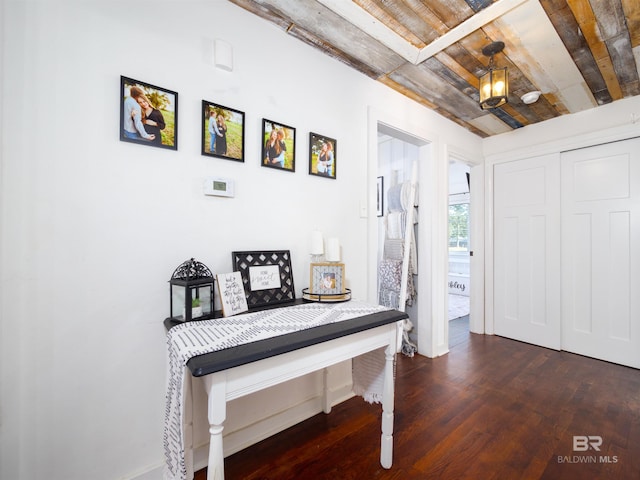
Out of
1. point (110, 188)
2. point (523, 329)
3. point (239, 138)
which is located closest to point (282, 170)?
point (239, 138)

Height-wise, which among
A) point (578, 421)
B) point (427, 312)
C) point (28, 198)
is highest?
point (28, 198)

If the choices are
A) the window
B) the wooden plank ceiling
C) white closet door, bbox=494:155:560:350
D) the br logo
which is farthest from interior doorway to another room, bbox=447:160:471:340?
the br logo

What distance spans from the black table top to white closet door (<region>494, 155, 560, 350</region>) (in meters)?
2.63

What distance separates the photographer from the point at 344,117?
6.51 feet

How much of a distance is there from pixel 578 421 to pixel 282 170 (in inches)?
95.2

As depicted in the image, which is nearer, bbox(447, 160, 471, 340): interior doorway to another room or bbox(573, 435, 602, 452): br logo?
bbox(573, 435, 602, 452): br logo

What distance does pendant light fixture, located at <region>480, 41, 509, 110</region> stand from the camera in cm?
175

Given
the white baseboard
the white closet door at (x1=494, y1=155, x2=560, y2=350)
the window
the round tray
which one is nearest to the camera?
the white baseboard

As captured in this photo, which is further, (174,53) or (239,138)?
(239,138)

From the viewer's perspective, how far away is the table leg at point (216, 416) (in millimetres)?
842

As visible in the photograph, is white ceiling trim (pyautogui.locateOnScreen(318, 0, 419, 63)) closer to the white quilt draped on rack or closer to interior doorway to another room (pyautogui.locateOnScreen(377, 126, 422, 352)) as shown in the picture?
interior doorway to another room (pyautogui.locateOnScreen(377, 126, 422, 352))

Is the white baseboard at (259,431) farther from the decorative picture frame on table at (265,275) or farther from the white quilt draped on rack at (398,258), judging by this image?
the white quilt draped on rack at (398,258)

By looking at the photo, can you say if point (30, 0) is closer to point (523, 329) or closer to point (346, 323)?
point (346, 323)

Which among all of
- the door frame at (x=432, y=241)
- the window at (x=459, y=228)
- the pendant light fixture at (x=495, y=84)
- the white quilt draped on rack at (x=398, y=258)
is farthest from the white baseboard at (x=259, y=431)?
the window at (x=459, y=228)
